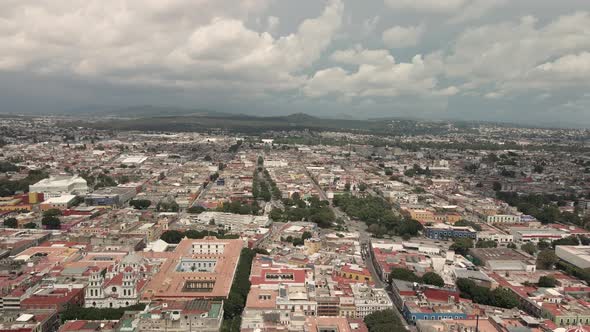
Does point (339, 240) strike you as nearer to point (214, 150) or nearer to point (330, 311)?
point (330, 311)

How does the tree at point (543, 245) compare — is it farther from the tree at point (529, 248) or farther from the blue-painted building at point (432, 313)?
the blue-painted building at point (432, 313)

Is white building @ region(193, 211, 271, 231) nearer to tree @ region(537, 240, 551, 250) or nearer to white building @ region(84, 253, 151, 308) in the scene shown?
white building @ region(84, 253, 151, 308)

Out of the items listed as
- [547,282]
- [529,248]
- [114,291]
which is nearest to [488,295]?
[547,282]

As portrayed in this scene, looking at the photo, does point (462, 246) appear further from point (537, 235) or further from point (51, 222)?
point (51, 222)

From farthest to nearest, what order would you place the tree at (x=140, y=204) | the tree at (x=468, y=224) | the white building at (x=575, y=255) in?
the tree at (x=140, y=204) < the tree at (x=468, y=224) < the white building at (x=575, y=255)

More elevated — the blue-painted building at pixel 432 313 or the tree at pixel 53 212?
the blue-painted building at pixel 432 313

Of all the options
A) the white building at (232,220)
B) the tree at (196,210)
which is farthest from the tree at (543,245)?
the tree at (196,210)
